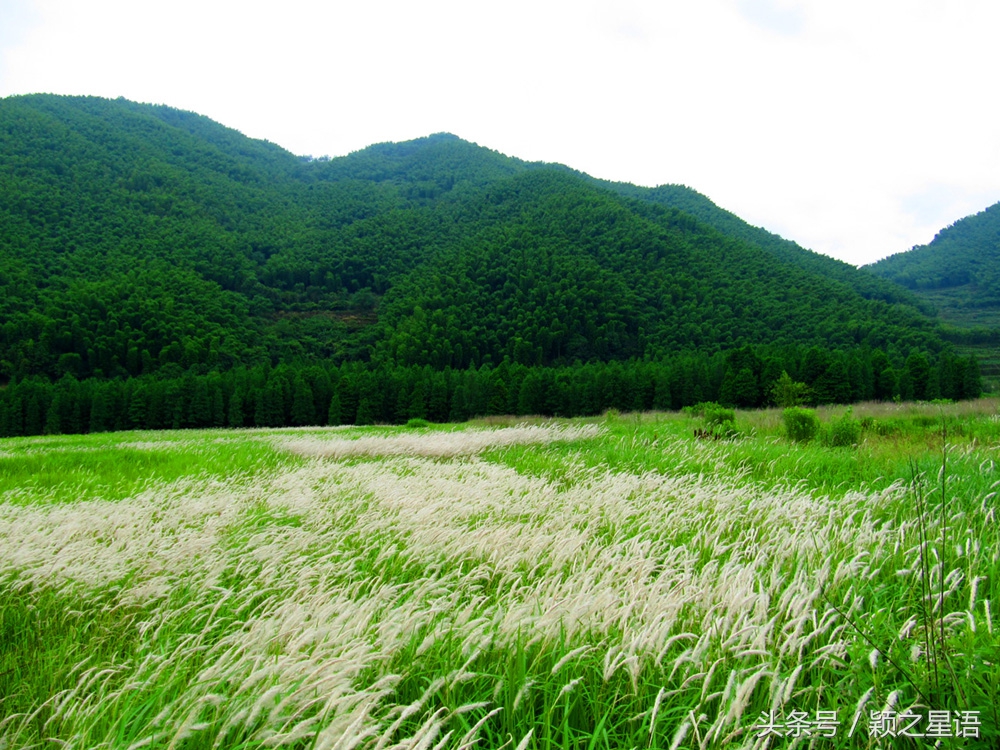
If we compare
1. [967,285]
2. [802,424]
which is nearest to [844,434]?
[802,424]

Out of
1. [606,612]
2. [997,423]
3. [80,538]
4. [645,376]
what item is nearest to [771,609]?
[606,612]

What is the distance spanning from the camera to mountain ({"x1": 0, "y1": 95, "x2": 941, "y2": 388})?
9569cm

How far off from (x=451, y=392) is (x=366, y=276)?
90.6 meters

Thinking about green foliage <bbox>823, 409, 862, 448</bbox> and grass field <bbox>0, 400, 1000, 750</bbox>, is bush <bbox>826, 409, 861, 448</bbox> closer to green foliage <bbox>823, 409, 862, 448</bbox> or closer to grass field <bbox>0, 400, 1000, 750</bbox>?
green foliage <bbox>823, 409, 862, 448</bbox>

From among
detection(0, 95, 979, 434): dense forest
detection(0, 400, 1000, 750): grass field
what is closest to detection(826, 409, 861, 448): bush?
detection(0, 400, 1000, 750): grass field

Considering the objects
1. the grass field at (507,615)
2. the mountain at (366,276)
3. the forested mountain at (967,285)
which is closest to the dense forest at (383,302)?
the mountain at (366,276)

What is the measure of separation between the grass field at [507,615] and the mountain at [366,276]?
95030 millimetres

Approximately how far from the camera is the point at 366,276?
146 m

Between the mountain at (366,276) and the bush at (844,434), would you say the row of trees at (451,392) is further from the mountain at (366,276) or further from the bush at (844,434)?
the bush at (844,434)

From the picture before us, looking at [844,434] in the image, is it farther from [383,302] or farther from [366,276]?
[366,276]

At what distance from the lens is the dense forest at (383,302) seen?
6309 centimetres

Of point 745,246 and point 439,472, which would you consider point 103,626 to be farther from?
point 745,246

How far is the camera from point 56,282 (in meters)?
106

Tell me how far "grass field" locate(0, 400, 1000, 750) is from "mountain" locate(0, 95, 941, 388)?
312ft
